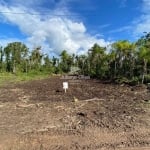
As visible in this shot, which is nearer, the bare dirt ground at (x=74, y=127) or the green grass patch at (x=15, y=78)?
the bare dirt ground at (x=74, y=127)

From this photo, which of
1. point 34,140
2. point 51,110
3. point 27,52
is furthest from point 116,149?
point 27,52

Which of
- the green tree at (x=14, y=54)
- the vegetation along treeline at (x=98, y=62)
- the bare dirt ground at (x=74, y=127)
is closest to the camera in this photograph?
the bare dirt ground at (x=74, y=127)

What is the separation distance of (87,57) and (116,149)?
42765mm

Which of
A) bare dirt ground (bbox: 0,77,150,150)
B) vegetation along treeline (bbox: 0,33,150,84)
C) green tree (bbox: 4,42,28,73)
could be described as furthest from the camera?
green tree (bbox: 4,42,28,73)

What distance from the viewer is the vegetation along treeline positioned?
28.5 metres

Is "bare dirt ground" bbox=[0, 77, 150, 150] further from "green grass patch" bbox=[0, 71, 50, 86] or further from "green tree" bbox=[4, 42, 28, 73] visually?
"green tree" bbox=[4, 42, 28, 73]

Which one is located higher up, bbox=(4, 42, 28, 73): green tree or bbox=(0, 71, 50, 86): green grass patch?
bbox=(4, 42, 28, 73): green tree

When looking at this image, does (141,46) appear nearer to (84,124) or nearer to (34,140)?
(84,124)

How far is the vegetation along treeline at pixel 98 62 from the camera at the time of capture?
2852cm

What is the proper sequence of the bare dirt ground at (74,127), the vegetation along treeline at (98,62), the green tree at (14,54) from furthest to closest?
the green tree at (14,54)
the vegetation along treeline at (98,62)
the bare dirt ground at (74,127)

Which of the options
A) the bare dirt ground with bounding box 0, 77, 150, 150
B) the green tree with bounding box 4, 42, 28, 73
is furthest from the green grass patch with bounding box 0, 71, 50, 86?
the bare dirt ground with bounding box 0, 77, 150, 150

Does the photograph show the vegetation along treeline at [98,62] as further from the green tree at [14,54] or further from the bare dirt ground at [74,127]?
the bare dirt ground at [74,127]

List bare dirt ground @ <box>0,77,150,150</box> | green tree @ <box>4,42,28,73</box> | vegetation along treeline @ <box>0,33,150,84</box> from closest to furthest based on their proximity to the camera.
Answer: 1. bare dirt ground @ <box>0,77,150,150</box>
2. vegetation along treeline @ <box>0,33,150,84</box>
3. green tree @ <box>4,42,28,73</box>

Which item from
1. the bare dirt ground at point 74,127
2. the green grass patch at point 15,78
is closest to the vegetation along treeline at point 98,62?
the green grass patch at point 15,78
